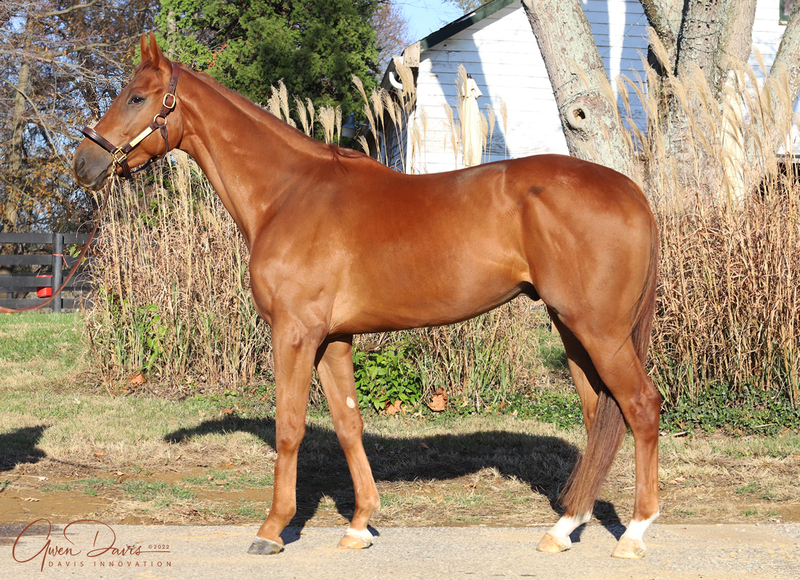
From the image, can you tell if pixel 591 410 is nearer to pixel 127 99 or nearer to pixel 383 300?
pixel 383 300

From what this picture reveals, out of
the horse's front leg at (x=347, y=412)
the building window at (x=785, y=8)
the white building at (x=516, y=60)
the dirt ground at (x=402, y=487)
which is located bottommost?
the dirt ground at (x=402, y=487)

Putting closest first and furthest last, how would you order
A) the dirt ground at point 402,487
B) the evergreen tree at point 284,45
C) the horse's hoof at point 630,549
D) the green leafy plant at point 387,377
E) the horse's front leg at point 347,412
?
the horse's hoof at point 630,549, the horse's front leg at point 347,412, the dirt ground at point 402,487, the green leafy plant at point 387,377, the evergreen tree at point 284,45

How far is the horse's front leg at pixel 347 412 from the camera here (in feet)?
12.0

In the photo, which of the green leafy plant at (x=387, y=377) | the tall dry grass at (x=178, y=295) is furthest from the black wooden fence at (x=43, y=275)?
the green leafy plant at (x=387, y=377)

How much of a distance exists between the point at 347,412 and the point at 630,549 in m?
1.50

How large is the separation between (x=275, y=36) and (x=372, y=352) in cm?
1026

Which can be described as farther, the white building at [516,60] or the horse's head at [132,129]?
A: the white building at [516,60]

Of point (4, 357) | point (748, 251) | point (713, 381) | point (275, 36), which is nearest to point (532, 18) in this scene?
point (748, 251)

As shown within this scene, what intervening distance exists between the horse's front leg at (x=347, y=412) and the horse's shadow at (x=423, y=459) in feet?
1.81

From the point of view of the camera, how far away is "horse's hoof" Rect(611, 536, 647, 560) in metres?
3.26

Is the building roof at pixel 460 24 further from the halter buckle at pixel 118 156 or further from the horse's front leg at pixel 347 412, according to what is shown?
the horse's front leg at pixel 347 412

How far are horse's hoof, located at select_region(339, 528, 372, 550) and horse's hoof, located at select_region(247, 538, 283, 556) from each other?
32 cm

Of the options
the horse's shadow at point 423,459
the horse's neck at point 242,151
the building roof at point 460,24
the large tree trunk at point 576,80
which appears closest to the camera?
the horse's neck at point 242,151

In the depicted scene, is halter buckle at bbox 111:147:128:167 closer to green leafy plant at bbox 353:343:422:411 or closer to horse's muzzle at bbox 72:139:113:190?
horse's muzzle at bbox 72:139:113:190
